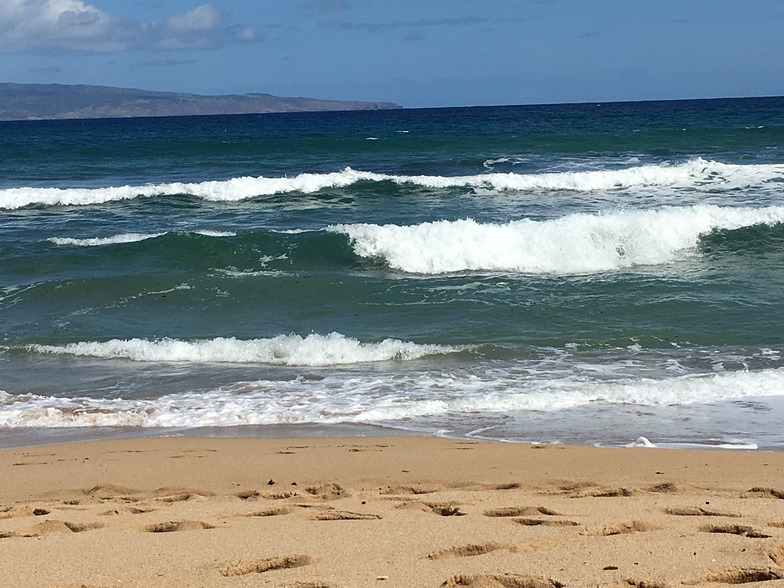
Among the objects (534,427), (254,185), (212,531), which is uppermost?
(254,185)

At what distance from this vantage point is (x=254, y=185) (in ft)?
85.5

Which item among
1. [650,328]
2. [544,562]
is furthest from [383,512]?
[650,328]

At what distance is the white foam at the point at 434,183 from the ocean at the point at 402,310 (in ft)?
0.38

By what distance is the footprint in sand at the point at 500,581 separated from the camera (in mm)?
3264

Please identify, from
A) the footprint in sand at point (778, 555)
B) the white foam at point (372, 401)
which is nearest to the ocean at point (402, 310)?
the white foam at point (372, 401)

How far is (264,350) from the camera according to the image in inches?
409

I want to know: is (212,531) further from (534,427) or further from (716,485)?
(534,427)

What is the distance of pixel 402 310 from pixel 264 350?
2.67m

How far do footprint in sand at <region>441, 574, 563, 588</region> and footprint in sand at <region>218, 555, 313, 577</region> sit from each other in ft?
2.24

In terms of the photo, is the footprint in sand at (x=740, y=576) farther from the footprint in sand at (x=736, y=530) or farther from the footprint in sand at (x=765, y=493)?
the footprint in sand at (x=765, y=493)

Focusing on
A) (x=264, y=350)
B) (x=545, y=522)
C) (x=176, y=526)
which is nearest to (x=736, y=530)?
(x=545, y=522)

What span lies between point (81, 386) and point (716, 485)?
6.60 m

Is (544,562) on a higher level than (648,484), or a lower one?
higher

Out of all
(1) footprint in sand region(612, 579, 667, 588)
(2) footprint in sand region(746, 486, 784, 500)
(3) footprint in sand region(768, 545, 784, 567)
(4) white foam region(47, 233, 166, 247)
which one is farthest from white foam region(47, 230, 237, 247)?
(1) footprint in sand region(612, 579, 667, 588)
